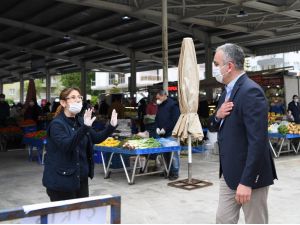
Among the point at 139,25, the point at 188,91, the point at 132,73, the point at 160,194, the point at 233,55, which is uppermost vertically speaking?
the point at 139,25

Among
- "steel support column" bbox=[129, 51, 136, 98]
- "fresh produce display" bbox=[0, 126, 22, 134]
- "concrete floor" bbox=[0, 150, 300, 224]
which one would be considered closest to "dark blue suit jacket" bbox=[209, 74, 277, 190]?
"concrete floor" bbox=[0, 150, 300, 224]

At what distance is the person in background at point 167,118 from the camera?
8180 millimetres

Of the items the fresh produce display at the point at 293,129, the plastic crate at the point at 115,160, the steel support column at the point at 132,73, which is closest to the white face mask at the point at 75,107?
the plastic crate at the point at 115,160

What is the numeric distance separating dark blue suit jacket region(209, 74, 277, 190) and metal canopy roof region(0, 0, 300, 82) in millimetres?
12634

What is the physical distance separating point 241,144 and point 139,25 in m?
18.9

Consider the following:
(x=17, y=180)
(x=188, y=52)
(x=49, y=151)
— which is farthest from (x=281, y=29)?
(x=49, y=151)

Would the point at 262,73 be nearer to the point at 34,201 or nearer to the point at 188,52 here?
the point at 188,52

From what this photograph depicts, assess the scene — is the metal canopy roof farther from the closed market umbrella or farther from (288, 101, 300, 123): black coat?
the closed market umbrella

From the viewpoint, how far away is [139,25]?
2111cm

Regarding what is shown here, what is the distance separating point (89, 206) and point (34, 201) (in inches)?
182

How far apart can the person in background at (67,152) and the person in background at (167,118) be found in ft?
14.9

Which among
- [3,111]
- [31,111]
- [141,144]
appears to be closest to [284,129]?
[141,144]

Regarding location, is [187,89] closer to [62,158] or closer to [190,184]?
[190,184]

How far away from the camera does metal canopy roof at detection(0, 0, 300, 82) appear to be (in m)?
16.1
